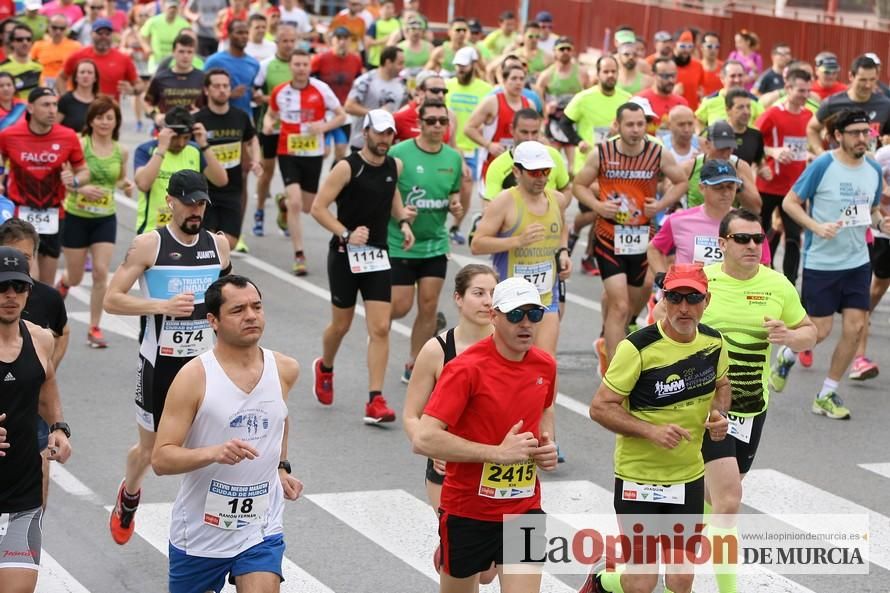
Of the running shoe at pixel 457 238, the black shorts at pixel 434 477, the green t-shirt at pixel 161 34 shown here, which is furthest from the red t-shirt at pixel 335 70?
the black shorts at pixel 434 477

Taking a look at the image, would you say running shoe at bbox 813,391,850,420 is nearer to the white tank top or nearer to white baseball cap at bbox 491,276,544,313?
white baseball cap at bbox 491,276,544,313

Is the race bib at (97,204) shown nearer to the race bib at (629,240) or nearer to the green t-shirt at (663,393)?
the race bib at (629,240)

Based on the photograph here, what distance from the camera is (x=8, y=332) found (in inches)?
269

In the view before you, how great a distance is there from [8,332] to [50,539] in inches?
89.6

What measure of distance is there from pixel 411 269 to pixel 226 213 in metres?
2.82

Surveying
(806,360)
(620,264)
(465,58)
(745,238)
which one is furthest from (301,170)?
(745,238)

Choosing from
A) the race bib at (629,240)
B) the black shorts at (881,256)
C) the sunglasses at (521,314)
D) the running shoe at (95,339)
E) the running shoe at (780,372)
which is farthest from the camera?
the black shorts at (881,256)

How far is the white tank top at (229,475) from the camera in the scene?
6.50 metres

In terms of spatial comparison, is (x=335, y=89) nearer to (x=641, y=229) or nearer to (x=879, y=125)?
(x=879, y=125)

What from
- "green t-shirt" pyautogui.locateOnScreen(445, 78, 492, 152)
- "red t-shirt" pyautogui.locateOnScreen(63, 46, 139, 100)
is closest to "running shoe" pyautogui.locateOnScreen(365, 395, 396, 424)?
"green t-shirt" pyautogui.locateOnScreen(445, 78, 492, 152)

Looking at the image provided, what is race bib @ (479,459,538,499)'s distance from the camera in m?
6.69

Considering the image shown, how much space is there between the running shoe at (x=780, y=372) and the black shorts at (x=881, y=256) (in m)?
1.78

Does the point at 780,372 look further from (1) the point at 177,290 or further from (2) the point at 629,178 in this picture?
(1) the point at 177,290

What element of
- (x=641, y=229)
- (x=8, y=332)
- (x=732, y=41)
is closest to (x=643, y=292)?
(x=641, y=229)
